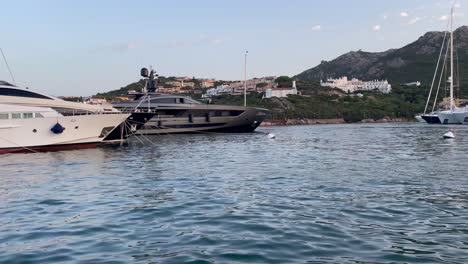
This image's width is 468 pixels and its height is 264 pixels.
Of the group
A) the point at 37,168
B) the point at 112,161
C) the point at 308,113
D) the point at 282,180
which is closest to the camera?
the point at 282,180

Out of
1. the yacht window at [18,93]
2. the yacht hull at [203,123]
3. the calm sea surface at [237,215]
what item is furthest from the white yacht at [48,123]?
the yacht hull at [203,123]

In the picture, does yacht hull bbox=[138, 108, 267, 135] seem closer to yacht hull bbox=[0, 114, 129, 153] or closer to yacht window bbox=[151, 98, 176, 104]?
yacht window bbox=[151, 98, 176, 104]

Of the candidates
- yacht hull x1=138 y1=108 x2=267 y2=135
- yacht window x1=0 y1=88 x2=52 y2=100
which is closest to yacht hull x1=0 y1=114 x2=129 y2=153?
yacht window x1=0 y1=88 x2=52 y2=100

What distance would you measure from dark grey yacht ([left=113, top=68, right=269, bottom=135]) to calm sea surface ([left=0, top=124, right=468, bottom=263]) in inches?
1266

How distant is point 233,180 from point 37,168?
10422 mm

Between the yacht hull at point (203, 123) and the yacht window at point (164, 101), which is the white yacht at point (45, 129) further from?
the yacht window at point (164, 101)

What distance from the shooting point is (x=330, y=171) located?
62.1 feet

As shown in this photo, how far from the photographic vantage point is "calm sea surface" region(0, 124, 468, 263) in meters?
7.83

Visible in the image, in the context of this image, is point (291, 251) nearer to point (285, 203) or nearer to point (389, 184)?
point (285, 203)

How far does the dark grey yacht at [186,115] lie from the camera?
5203 centimetres

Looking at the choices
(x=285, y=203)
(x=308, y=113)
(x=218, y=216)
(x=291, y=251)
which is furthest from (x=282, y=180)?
(x=308, y=113)

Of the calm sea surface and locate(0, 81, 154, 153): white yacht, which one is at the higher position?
locate(0, 81, 154, 153): white yacht

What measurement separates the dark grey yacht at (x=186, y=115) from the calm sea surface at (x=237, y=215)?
106ft

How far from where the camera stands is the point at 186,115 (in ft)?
177
